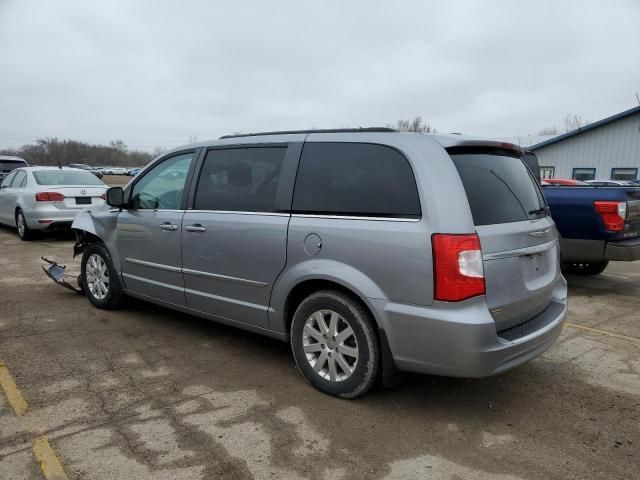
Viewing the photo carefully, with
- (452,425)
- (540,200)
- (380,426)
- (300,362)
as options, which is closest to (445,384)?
(452,425)

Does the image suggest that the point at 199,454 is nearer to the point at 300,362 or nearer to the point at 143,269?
the point at 300,362

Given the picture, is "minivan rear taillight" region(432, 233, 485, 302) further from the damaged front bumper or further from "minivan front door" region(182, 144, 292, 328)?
the damaged front bumper

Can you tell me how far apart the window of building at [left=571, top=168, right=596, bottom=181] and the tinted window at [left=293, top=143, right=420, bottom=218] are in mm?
22923

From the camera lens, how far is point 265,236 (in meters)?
3.62

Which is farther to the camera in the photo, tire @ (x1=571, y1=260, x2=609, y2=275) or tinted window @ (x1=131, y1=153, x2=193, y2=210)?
tire @ (x1=571, y1=260, x2=609, y2=275)

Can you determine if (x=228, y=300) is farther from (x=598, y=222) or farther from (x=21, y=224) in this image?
(x=21, y=224)

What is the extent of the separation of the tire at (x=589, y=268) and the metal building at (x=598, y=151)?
16.4 metres

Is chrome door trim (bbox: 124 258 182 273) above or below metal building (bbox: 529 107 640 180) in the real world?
below

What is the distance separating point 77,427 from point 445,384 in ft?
8.11

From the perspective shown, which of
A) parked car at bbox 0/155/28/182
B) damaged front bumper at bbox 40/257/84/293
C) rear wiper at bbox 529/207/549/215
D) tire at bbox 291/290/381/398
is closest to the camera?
tire at bbox 291/290/381/398

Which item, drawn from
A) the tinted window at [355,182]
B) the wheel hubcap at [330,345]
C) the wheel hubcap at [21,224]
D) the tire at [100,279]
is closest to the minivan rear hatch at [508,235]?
the tinted window at [355,182]

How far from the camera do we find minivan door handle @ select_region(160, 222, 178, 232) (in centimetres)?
433

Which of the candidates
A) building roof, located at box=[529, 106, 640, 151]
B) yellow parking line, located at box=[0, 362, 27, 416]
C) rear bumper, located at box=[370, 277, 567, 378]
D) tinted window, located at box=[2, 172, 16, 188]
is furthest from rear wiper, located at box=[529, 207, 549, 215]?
building roof, located at box=[529, 106, 640, 151]

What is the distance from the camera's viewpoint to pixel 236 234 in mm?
3824
